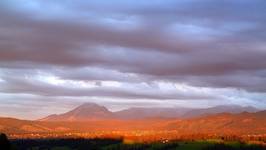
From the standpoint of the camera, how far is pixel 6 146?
113 meters
